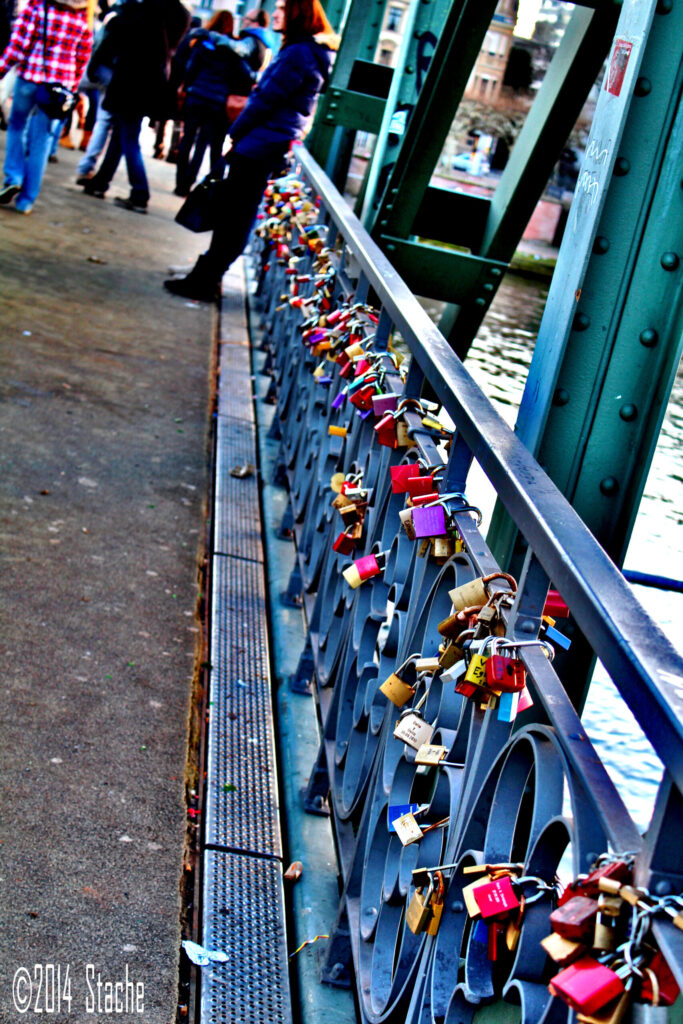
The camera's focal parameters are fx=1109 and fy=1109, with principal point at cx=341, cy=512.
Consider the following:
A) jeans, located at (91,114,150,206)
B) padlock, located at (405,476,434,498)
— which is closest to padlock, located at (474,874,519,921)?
padlock, located at (405,476,434,498)

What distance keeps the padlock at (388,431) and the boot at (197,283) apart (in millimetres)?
5829

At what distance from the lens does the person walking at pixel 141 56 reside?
949cm

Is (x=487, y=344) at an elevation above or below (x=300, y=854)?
above

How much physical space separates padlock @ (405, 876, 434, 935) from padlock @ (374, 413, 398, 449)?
1.07m

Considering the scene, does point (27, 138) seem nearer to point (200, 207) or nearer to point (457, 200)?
point (200, 207)

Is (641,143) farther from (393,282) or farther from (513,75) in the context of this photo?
(513,75)

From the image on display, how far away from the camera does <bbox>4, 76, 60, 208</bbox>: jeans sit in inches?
317

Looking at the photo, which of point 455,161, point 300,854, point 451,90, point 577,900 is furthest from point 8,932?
point 455,161

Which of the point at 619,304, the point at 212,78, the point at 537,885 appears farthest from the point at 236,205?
the point at 537,885

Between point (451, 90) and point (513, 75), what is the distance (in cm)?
6642

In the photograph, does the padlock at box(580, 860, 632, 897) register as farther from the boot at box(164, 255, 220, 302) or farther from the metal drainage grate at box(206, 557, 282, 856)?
the boot at box(164, 255, 220, 302)

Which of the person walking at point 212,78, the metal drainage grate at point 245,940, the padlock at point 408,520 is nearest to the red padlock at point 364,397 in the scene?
the padlock at point 408,520

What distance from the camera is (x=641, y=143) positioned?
214 centimetres

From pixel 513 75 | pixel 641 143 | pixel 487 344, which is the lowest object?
pixel 487 344
